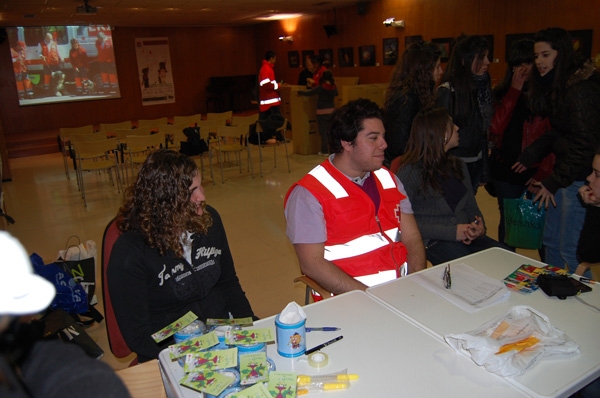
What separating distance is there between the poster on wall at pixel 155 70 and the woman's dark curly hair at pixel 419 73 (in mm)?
12280

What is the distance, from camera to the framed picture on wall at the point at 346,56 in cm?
1141

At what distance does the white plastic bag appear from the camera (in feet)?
4.25

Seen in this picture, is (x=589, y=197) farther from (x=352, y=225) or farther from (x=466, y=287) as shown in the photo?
(x=352, y=225)

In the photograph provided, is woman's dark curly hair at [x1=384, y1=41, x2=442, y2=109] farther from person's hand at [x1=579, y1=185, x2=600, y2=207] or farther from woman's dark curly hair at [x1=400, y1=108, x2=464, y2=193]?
person's hand at [x1=579, y1=185, x2=600, y2=207]

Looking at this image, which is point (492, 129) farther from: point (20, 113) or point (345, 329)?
point (20, 113)

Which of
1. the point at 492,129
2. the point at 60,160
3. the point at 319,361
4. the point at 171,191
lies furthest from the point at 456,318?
the point at 60,160

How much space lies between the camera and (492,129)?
3.23 meters

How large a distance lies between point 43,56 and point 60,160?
4.62 m

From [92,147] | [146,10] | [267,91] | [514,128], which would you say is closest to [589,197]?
[514,128]

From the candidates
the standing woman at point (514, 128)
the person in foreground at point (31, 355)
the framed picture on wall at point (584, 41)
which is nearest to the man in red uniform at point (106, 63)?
the framed picture on wall at point (584, 41)

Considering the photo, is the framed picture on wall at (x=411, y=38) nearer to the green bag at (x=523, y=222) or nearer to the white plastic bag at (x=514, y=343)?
the green bag at (x=523, y=222)

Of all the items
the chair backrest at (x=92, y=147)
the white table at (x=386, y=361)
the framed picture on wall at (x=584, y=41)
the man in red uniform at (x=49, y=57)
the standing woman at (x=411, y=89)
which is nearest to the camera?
the white table at (x=386, y=361)

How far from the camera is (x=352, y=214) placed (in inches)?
83.7

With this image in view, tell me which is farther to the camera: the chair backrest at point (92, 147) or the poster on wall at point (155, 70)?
the poster on wall at point (155, 70)
